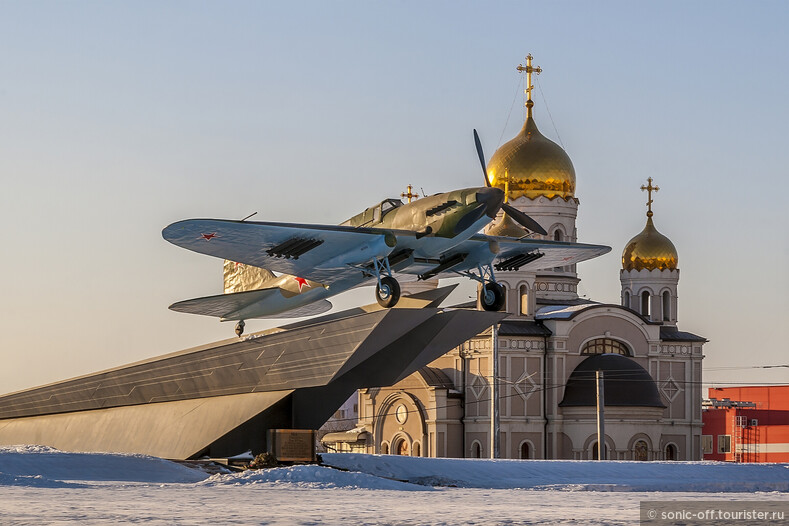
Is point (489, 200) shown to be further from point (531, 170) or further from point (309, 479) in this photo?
point (531, 170)

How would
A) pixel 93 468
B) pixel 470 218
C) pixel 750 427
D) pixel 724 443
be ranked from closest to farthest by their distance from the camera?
pixel 93 468, pixel 470 218, pixel 750 427, pixel 724 443

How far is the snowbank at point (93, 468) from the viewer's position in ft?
92.0

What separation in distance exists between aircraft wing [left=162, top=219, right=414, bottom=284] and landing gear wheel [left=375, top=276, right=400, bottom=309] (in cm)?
72

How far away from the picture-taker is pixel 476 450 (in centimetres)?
6494

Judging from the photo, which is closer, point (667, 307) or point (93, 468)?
point (93, 468)

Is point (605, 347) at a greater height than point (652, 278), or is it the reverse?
point (652, 278)

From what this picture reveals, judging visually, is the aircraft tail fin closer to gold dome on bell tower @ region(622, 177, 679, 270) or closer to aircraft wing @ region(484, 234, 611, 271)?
aircraft wing @ region(484, 234, 611, 271)

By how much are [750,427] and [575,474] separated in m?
47.2

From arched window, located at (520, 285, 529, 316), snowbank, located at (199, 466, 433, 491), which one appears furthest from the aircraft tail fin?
arched window, located at (520, 285, 529, 316)

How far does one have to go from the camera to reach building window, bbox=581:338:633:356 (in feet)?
223

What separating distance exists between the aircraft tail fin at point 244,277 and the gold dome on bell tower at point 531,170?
1174 inches

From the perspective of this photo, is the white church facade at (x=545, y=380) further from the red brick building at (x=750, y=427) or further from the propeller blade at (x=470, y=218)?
the propeller blade at (x=470, y=218)

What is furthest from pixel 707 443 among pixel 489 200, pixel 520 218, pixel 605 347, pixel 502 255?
pixel 489 200

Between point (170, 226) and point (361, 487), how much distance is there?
9.15m
